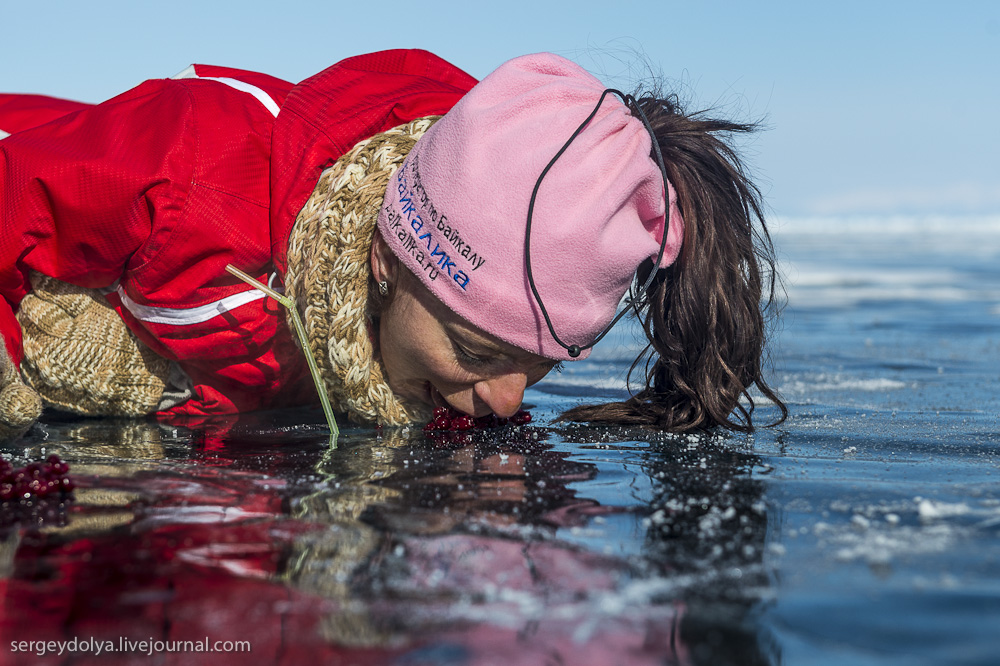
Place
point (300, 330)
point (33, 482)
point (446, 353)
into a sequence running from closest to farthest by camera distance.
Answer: point (33, 482) → point (446, 353) → point (300, 330)

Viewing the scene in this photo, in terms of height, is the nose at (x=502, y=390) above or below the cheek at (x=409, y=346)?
below

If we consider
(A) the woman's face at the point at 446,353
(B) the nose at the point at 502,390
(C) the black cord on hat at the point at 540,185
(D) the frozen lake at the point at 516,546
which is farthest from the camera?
(B) the nose at the point at 502,390

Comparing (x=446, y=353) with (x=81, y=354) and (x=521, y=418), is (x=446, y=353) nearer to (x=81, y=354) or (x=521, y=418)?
(x=521, y=418)

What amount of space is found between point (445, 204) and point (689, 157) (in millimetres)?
810

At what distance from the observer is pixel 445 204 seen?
264 centimetres

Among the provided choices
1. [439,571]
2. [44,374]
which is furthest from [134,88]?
[439,571]

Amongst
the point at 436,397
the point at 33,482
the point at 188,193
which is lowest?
the point at 33,482

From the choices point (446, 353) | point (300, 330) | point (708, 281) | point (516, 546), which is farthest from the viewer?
point (300, 330)

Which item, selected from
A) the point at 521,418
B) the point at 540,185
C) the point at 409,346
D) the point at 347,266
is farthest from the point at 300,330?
the point at 540,185

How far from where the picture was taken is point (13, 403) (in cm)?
285

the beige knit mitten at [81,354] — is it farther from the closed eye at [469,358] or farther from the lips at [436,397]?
the closed eye at [469,358]

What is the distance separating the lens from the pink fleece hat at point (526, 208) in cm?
256

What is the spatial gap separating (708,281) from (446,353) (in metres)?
0.86

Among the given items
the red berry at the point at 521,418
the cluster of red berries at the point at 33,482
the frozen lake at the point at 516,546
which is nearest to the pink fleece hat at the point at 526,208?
the frozen lake at the point at 516,546
